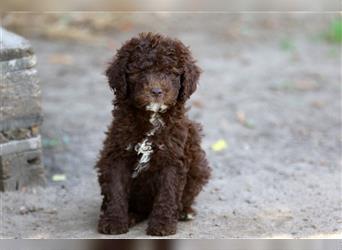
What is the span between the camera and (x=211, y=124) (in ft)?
26.5

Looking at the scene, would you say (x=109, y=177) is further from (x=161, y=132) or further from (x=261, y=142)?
(x=261, y=142)

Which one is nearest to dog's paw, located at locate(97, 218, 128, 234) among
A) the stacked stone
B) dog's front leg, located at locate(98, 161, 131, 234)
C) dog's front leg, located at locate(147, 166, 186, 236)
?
dog's front leg, located at locate(98, 161, 131, 234)

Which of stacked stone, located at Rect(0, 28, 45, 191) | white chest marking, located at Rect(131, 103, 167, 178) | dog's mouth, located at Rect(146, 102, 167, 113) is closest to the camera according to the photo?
dog's mouth, located at Rect(146, 102, 167, 113)

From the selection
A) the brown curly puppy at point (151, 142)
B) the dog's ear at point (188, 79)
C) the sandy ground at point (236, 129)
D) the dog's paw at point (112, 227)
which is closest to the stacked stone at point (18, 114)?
the sandy ground at point (236, 129)

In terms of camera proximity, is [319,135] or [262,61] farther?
[262,61]

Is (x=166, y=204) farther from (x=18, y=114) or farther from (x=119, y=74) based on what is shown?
(x=18, y=114)

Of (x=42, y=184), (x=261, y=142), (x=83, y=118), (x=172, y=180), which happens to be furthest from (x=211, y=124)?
(x=172, y=180)

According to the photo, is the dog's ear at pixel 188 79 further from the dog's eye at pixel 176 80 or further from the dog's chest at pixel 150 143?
the dog's chest at pixel 150 143

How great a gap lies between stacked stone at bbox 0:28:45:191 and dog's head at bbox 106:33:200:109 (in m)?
1.11

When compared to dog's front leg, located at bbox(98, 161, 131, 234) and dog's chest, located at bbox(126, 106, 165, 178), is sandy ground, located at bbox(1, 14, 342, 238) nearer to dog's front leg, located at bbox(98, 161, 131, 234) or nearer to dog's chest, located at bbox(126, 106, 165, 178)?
dog's front leg, located at bbox(98, 161, 131, 234)

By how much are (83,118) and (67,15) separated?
333 cm

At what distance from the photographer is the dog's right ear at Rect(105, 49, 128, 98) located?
5312 millimetres

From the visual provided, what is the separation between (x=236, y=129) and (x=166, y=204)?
101 inches

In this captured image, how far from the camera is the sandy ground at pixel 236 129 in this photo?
237 inches
